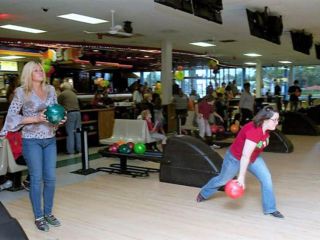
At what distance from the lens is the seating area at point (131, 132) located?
6.74 m

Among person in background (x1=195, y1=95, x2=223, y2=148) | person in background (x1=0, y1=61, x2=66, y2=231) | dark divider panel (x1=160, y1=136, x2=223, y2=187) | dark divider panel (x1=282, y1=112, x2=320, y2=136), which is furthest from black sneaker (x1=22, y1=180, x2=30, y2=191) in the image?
dark divider panel (x1=282, y1=112, x2=320, y2=136)

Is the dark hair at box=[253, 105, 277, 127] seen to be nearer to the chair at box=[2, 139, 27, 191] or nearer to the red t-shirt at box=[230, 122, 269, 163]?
the red t-shirt at box=[230, 122, 269, 163]

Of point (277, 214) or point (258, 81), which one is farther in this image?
point (258, 81)

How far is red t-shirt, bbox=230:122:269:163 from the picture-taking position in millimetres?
3477

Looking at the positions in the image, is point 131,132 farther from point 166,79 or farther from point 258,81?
point 258,81

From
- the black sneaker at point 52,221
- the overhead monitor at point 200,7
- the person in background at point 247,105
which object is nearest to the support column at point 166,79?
the person in background at point 247,105

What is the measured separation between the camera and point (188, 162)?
4977mm

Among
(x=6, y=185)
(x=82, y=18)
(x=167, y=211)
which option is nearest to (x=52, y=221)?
(x=167, y=211)

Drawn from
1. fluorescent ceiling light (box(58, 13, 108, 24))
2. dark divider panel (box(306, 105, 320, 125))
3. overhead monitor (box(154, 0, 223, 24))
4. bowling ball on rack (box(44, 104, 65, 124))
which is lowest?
dark divider panel (box(306, 105, 320, 125))

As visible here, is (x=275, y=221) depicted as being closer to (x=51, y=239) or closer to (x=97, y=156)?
(x=51, y=239)

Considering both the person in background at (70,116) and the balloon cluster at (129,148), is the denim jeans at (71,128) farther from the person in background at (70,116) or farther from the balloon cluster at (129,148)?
the balloon cluster at (129,148)

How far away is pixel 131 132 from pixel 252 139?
3.71 meters

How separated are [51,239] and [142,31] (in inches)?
286

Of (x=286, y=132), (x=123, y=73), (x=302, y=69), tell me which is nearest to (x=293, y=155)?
(x=286, y=132)
